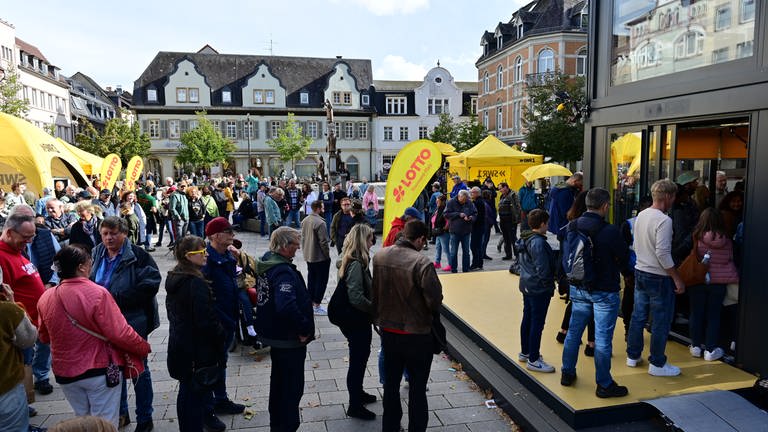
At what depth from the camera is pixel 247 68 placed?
49.6 meters

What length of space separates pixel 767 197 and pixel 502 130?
3718 centimetres

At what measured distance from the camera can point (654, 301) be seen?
15.2 ft

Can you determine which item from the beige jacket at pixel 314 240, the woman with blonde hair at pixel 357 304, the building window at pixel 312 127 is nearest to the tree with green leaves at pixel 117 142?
the building window at pixel 312 127

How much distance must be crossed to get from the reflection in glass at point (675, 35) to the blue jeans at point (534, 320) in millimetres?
3015

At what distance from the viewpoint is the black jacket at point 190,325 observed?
143 inches

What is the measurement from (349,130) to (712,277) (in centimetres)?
4690

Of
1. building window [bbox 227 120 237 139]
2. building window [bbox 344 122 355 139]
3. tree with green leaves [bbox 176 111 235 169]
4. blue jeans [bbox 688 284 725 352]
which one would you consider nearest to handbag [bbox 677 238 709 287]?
blue jeans [bbox 688 284 725 352]

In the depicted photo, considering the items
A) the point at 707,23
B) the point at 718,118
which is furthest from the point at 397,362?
the point at 707,23

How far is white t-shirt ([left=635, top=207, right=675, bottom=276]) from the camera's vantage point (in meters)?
4.36

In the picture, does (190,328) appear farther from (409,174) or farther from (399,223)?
(409,174)

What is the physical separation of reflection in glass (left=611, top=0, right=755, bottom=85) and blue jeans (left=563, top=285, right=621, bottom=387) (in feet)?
8.94

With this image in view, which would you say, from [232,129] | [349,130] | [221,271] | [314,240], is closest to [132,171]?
[314,240]

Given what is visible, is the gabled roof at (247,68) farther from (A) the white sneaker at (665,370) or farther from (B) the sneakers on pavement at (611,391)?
(B) the sneakers on pavement at (611,391)

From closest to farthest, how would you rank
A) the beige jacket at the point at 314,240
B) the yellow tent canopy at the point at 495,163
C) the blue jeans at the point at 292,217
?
1. the beige jacket at the point at 314,240
2. the blue jeans at the point at 292,217
3. the yellow tent canopy at the point at 495,163
